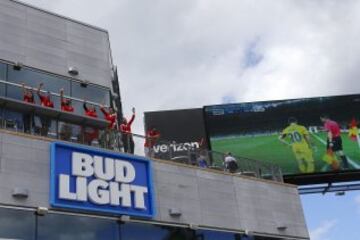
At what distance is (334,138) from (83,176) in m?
24.1

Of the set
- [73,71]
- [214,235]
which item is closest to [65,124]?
[73,71]

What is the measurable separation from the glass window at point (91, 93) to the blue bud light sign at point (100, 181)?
14.4 feet

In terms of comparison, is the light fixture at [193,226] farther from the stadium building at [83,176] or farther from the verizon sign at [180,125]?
the verizon sign at [180,125]

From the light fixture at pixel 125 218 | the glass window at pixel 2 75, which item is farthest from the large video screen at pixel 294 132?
the light fixture at pixel 125 218

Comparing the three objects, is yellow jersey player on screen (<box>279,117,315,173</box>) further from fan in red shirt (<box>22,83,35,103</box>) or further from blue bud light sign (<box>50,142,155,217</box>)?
fan in red shirt (<box>22,83,35,103</box>)

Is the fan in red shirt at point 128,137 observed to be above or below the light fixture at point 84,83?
below

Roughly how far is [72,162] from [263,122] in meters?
22.6

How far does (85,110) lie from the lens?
69.0 feet

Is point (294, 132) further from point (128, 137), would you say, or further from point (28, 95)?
point (28, 95)

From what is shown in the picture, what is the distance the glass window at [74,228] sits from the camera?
15.8 m

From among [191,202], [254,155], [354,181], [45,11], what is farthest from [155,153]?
[354,181]

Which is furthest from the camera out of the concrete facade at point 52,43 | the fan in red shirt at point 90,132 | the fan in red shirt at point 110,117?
the concrete facade at point 52,43

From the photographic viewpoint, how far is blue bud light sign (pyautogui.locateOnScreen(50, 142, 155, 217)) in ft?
54.3

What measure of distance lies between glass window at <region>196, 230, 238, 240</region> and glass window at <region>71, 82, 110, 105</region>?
645cm
